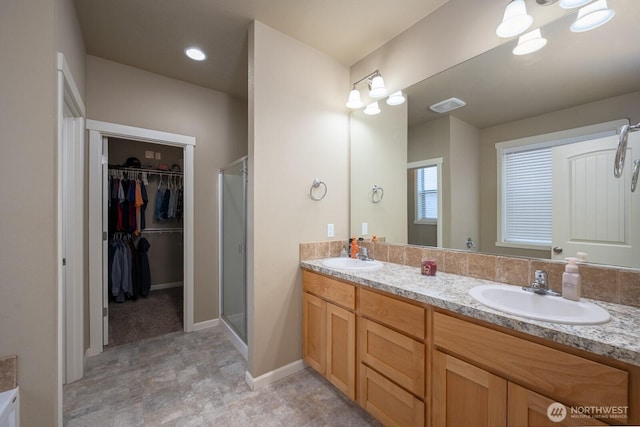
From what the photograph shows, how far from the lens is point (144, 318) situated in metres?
3.13

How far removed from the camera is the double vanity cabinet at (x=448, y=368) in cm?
80

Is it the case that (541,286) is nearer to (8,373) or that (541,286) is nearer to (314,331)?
(314,331)

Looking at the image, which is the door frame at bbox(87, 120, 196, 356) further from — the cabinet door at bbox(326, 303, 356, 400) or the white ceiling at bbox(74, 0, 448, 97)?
the cabinet door at bbox(326, 303, 356, 400)

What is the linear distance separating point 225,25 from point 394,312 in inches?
89.2

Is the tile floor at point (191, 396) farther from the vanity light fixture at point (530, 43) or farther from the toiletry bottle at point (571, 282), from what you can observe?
the vanity light fixture at point (530, 43)

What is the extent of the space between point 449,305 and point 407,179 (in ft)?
3.63

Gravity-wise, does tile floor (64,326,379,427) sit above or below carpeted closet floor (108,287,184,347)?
below

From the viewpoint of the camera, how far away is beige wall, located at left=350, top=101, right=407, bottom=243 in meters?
2.08

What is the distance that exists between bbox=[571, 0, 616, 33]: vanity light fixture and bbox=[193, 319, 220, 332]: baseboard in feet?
11.8

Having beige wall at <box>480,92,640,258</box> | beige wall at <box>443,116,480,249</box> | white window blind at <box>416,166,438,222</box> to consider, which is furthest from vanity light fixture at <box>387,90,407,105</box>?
beige wall at <box>480,92,640,258</box>

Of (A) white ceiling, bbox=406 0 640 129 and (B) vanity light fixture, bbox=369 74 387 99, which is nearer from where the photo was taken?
(A) white ceiling, bbox=406 0 640 129

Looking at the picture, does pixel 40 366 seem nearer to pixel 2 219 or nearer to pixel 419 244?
pixel 2 219

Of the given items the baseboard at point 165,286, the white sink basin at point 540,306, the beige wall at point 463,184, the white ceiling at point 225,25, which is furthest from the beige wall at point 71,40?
the baseboard at point 165,286

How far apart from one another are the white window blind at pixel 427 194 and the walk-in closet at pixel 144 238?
2.78 metres
